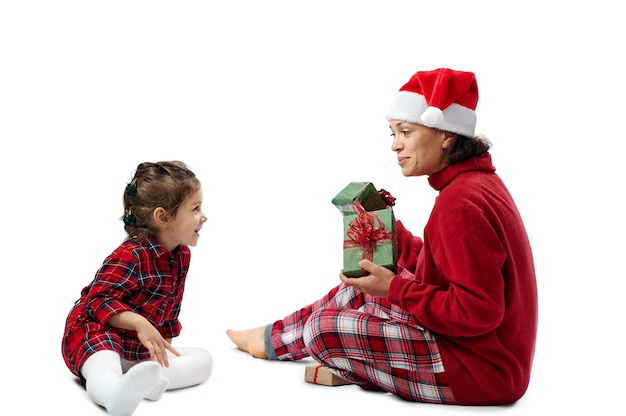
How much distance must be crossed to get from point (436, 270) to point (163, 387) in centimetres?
113

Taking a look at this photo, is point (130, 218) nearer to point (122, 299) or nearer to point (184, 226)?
point (184, 226)

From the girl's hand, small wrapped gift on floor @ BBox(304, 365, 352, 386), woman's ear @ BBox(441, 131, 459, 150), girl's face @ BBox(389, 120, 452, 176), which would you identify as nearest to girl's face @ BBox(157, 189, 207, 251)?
the girl's hand

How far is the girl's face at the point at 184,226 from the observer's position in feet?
12.5

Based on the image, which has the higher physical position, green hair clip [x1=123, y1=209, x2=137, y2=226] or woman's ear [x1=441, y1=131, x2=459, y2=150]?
woman's ear [x1=441, y1=131, x2=459, y2=150]

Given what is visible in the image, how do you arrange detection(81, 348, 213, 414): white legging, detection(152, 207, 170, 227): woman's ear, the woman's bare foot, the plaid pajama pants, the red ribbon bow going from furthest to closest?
1. the woman's bare foot
2. detection(152, 207, 170, 227): woman's ear
3. the red ribbon bow
4. the plaid pajama pants
5. detection(81, 348, 213, 414): white legging

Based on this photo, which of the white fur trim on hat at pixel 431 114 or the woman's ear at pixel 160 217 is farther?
the woman's ear at pixel 160 217

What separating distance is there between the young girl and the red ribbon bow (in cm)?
74

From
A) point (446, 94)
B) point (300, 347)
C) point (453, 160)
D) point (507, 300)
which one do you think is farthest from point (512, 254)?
point (300, 347)

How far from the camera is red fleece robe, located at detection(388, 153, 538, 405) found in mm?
3186

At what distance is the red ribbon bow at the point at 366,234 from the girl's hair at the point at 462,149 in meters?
0.38

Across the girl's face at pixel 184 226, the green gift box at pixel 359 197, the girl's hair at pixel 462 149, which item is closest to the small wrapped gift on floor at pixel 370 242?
→ the green gift box at pixel 359 197

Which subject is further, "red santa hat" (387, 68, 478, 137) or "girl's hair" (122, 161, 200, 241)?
"girl's hair" (122, 161, 200, 241)

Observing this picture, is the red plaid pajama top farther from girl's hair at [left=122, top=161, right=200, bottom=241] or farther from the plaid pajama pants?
the plaid pajama pants

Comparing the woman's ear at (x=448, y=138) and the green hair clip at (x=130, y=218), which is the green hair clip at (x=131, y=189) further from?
the woman's ear at (x=448, y=138)
